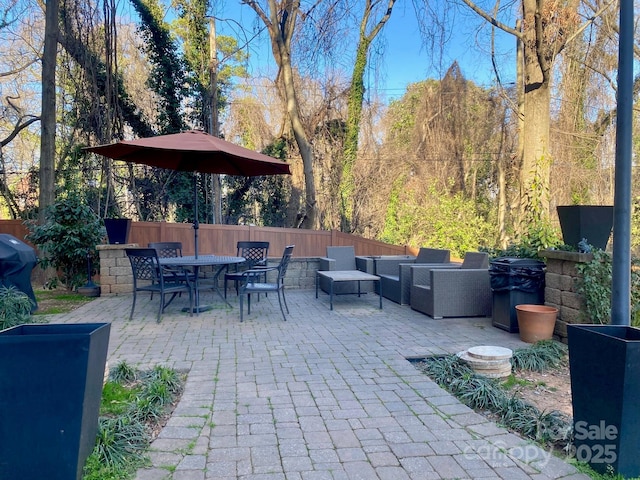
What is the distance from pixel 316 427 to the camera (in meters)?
2.18

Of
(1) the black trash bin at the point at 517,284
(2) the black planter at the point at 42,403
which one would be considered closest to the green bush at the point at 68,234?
(2) the black planter at the point at 42,403

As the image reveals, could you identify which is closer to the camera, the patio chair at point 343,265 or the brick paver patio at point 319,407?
the brick paver patio at point 319,407

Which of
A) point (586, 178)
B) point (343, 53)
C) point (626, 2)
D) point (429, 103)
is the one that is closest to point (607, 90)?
point (586, 178)

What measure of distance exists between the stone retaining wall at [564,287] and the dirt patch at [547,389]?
26.1 inches

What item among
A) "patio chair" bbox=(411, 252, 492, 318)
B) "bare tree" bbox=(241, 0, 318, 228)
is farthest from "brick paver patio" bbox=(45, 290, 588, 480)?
"bare tree" bbox=(241, 0, 318, 228)

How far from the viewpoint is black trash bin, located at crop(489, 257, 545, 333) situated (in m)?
4.09

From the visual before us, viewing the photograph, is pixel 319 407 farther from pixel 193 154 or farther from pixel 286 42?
pixel 286 42

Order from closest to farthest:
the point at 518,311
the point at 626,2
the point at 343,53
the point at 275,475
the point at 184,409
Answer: the point at 275,475, the point at 626,2, the point at 184,409, the point at 518,311, the point at 343,53

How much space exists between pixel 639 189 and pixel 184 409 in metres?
10.1

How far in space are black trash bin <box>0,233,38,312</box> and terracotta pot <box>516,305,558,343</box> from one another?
506cm

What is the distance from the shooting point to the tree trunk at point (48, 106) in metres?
6.75

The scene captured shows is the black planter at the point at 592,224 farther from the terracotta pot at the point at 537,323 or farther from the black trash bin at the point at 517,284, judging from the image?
the terracotta pot at the point at 537,323

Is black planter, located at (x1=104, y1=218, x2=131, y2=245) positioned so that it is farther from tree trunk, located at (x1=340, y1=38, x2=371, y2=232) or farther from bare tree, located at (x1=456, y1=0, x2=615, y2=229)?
bare tree, located at (x1=456, y1=0, x2=615, y2=229)

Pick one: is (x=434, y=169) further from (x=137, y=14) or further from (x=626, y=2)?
(x=626, y=2)
